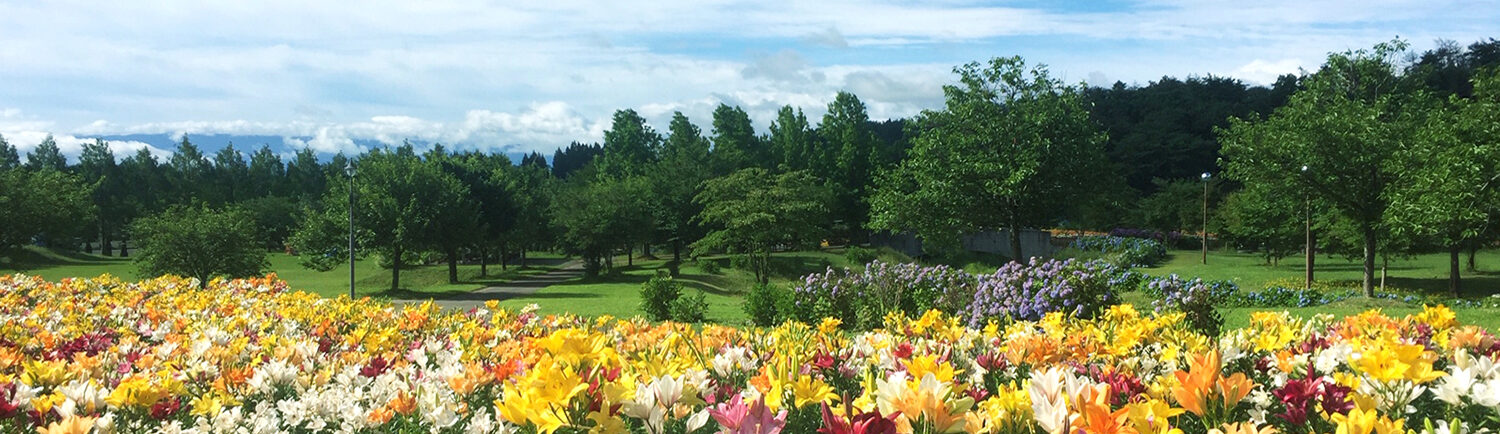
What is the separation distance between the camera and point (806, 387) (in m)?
2.03

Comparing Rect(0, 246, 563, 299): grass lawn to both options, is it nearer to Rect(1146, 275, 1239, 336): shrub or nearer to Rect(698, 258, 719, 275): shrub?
Rect(698, 258, 719, 275): shrub

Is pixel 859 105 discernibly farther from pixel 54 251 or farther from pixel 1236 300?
pixel 54 251

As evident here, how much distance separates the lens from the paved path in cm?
2427

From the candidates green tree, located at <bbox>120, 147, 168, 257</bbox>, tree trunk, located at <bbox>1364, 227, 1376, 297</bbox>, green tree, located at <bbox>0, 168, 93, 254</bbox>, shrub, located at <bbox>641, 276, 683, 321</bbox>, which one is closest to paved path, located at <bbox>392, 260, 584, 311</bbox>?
shrub, located at <bbox>641, 276, 683, 321</bbox>

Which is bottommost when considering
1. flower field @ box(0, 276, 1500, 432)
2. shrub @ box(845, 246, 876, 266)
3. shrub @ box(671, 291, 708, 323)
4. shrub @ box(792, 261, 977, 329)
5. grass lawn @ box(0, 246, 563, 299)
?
grass lawn @ box(0, 246, 563, 299)

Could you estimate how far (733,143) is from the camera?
5169 cm

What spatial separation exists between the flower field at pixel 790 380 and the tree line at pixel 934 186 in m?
16.1

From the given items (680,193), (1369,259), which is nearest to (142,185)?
(680,193)

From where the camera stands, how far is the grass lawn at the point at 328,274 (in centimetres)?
3000

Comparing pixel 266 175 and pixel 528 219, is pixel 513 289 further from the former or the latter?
pixel 266 175

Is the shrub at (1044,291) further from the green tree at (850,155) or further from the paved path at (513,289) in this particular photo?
the green tree at (850,155)

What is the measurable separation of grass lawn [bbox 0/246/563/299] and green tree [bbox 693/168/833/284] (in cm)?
899

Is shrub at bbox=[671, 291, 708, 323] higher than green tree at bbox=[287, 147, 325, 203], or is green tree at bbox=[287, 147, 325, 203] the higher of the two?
green tree at bbox=[287, 147, 325, 203]

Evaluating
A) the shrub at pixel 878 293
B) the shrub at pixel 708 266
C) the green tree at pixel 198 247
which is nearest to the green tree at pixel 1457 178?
the shrub at pixel 878 293
